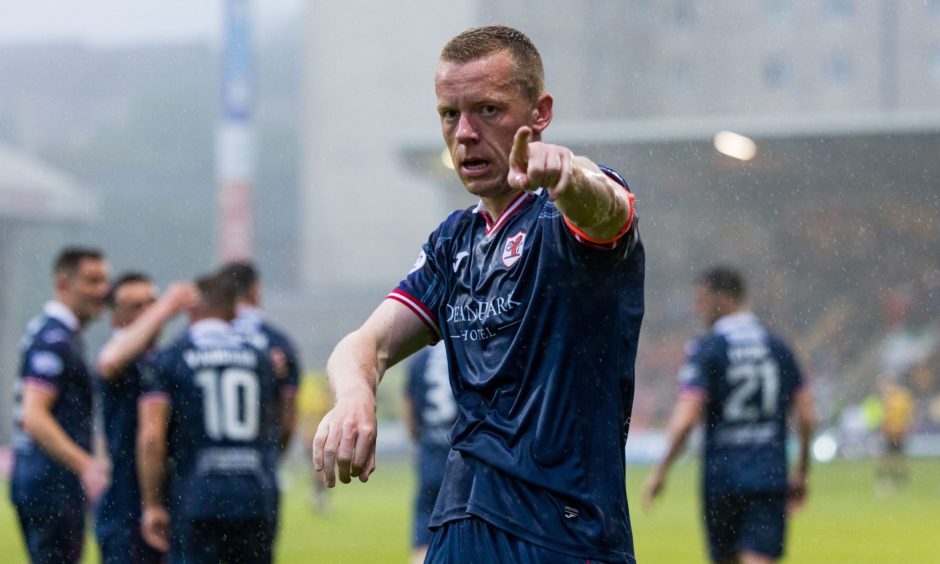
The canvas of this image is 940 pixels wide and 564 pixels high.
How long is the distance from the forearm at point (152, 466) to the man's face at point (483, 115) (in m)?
3.70

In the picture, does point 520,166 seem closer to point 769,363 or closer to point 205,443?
point 205,443

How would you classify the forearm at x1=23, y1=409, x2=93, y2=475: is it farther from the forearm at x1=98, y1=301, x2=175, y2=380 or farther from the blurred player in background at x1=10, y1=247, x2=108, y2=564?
the forearm at x1=98, y1=301, x2=175, y2=380

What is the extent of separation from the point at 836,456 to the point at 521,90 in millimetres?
23733

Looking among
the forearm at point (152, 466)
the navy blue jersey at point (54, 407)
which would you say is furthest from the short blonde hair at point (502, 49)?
the navy blue jersey at point (54, 407)

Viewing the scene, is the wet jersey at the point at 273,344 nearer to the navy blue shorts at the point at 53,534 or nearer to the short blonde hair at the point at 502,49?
the navy blue shorts at the point at 53,534

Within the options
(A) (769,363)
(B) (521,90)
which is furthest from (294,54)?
(B) (521,90)

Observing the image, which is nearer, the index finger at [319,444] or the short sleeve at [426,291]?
the index finger at [319,444]

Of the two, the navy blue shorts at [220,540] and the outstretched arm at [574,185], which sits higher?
the outstretched arm at [574,185]

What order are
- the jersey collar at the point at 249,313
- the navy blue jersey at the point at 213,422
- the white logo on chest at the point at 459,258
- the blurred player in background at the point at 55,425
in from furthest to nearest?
the jersey collar at the point at 249,313
the blurred player in background at the point at 55,425
the navy blue jersey at the point at 213,422
the white logo on chest at the point at 459,258

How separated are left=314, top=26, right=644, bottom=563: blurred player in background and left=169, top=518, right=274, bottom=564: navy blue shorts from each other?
3.40m

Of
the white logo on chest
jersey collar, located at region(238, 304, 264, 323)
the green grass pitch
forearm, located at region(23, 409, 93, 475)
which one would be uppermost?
jersey collar, located at region(238, 304, 264, 323)

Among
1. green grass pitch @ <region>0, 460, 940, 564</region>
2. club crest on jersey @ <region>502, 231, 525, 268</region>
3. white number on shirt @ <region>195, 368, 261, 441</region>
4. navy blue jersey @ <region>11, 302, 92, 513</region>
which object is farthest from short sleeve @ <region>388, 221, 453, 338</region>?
green grass pitch @ <region>0, 460, 940, 564</region>

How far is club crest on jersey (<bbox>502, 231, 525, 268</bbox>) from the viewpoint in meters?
2.91

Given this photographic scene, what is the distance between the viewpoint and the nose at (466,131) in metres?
2.91
